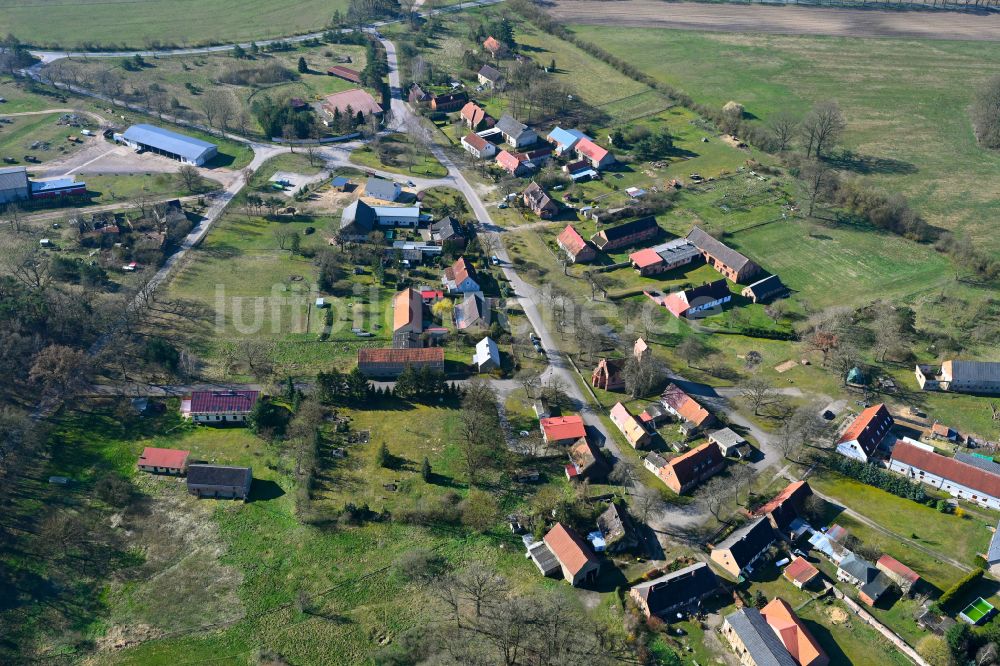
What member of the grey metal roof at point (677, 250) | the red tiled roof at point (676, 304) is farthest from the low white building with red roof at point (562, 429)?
the grey metal roof at point (677, 250)

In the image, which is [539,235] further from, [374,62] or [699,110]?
[374,62]

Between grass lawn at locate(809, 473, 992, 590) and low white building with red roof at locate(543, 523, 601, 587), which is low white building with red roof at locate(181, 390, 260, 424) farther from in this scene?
grass lawn at locate(809, 473, 992, 590)

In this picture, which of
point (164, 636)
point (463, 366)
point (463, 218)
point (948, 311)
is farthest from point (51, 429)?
point (948, 311)

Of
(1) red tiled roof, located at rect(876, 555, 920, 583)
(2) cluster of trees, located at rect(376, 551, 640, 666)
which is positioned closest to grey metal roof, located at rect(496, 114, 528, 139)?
(2) cluster of trees, located at rect(376, 551, 640, 666)

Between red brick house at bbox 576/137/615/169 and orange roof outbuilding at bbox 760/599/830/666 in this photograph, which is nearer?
orange roof outbuilding at bbox 760/599/830/666

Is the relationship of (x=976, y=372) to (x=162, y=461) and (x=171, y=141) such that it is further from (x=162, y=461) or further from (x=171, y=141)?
(x=171, y=141)
